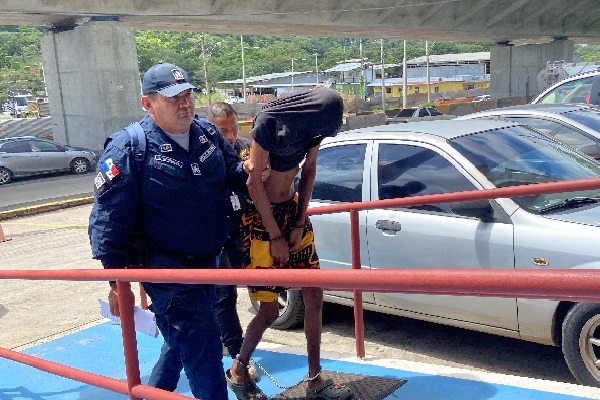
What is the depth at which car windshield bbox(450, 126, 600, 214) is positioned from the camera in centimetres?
425

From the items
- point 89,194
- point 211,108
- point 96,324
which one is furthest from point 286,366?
point 89,194

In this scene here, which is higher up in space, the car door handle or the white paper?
the white paper

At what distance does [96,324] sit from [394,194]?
9.11ft

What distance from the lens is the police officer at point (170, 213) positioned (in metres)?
2.61

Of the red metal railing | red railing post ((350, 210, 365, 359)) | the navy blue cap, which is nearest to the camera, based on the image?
the red metal railing

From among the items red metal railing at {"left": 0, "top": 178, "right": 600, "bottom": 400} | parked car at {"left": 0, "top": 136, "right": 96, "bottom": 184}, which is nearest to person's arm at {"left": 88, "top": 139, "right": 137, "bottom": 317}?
red metal railing at {"left": 0, "top": 178, "right": 600, "bottom": 400}

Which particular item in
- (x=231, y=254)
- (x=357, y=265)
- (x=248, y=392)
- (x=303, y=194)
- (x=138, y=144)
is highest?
(x=138, y=144)

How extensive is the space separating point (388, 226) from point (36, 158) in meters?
17.6

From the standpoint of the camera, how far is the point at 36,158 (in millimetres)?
19578

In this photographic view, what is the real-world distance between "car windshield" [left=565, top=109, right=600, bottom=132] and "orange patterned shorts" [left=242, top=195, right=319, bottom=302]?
5.45m

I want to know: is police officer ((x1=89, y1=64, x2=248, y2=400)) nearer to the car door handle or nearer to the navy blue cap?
the navy blue cap

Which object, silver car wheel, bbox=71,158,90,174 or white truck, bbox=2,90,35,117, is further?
white truck, bbox=2,90,35,117

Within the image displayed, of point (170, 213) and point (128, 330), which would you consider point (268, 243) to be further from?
point (128, 330)

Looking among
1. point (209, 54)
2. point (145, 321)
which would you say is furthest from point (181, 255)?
point (209, 54)
